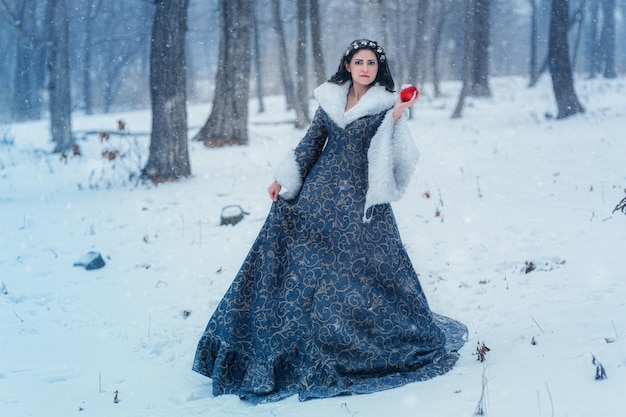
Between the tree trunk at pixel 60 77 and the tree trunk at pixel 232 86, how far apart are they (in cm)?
385

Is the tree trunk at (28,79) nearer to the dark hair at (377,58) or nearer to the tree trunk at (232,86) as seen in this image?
the tree trunk at (232,86)

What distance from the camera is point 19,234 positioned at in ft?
25.7

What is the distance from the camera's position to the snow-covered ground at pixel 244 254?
3582 mm

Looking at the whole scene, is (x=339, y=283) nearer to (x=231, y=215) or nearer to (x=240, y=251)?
(x=240, y=251)

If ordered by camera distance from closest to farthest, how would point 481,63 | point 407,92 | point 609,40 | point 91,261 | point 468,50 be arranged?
1. point 407,92
2. point 91,261
3. point 468,50
4. point 481,63
5. point 609,40

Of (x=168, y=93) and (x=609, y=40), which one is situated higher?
(x=609, y=40)

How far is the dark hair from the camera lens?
4.03 m

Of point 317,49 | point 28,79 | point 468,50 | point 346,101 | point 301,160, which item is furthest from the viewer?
point 28,79

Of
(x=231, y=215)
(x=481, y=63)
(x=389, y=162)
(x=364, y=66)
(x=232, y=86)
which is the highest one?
(x=481, y=63)

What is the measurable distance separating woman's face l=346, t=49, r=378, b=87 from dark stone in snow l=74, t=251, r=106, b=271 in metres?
3.94

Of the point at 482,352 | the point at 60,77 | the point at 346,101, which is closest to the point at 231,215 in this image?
the point at 346,101

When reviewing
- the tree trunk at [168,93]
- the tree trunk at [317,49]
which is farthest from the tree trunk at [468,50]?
the tree trunk at [168,93]

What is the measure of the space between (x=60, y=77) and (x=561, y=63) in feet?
39.1

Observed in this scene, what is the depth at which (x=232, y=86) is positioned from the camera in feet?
44.3
